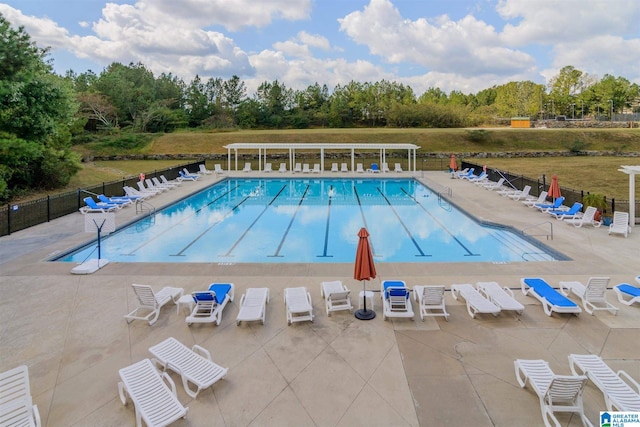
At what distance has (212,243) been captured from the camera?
40.0 ft

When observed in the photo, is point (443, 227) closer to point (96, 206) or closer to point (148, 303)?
point (148, 303)

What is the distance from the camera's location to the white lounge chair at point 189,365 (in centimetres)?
454

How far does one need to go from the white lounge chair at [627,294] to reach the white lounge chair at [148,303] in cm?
766

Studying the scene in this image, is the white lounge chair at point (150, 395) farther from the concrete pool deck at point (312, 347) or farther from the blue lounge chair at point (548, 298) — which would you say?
the blue lounge chair at point (548, 298)

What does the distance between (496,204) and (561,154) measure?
28.0m

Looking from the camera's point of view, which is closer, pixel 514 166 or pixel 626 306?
pixel 626 306

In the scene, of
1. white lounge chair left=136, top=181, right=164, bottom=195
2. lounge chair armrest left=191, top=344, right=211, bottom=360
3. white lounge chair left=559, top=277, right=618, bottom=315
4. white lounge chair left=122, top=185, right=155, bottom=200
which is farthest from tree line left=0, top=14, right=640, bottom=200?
white lounge chair left=559, top=277, right=618, bottom=315

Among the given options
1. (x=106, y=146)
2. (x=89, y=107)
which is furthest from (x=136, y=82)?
(x=106, y=146)

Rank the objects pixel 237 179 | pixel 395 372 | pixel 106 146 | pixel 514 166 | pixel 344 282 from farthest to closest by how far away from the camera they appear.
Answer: pixel 106 146, pixel 514 166, pixel 237 179, pixel 344 282, pixel 395 372

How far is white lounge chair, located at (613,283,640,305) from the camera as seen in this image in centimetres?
679

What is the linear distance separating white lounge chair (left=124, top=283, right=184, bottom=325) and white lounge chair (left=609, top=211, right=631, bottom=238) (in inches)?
449

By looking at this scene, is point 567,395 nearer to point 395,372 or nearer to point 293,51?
point 395,372

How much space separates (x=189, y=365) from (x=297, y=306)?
6.53 ft

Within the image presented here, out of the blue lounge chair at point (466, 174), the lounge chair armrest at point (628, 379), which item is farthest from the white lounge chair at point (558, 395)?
the blue lounge chair at point (466, 174)
